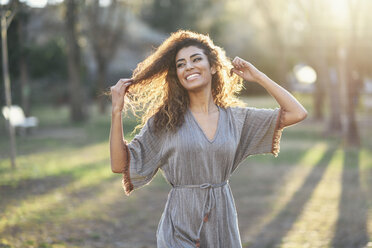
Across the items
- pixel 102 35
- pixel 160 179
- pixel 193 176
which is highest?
pixel 102 35

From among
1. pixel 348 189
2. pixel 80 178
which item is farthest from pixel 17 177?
pixel 348 189

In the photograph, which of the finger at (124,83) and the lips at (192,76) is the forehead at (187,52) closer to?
the lips at (192,76)

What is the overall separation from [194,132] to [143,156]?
1.23 feet

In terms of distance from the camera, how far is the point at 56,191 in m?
10.1

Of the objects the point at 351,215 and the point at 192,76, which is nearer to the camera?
the point at 192,76

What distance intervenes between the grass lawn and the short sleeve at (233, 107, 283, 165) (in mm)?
1325

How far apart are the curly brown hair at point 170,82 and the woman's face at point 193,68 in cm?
6

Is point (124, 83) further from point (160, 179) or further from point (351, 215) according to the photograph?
point (160, 179)

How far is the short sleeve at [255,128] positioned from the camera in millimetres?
3748

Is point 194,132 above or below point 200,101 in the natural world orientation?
below

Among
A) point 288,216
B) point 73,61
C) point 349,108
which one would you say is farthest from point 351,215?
point 73,61

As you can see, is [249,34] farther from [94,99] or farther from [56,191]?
[56,191]

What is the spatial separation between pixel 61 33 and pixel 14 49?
47.2 ft

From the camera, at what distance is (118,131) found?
11.3 ft
